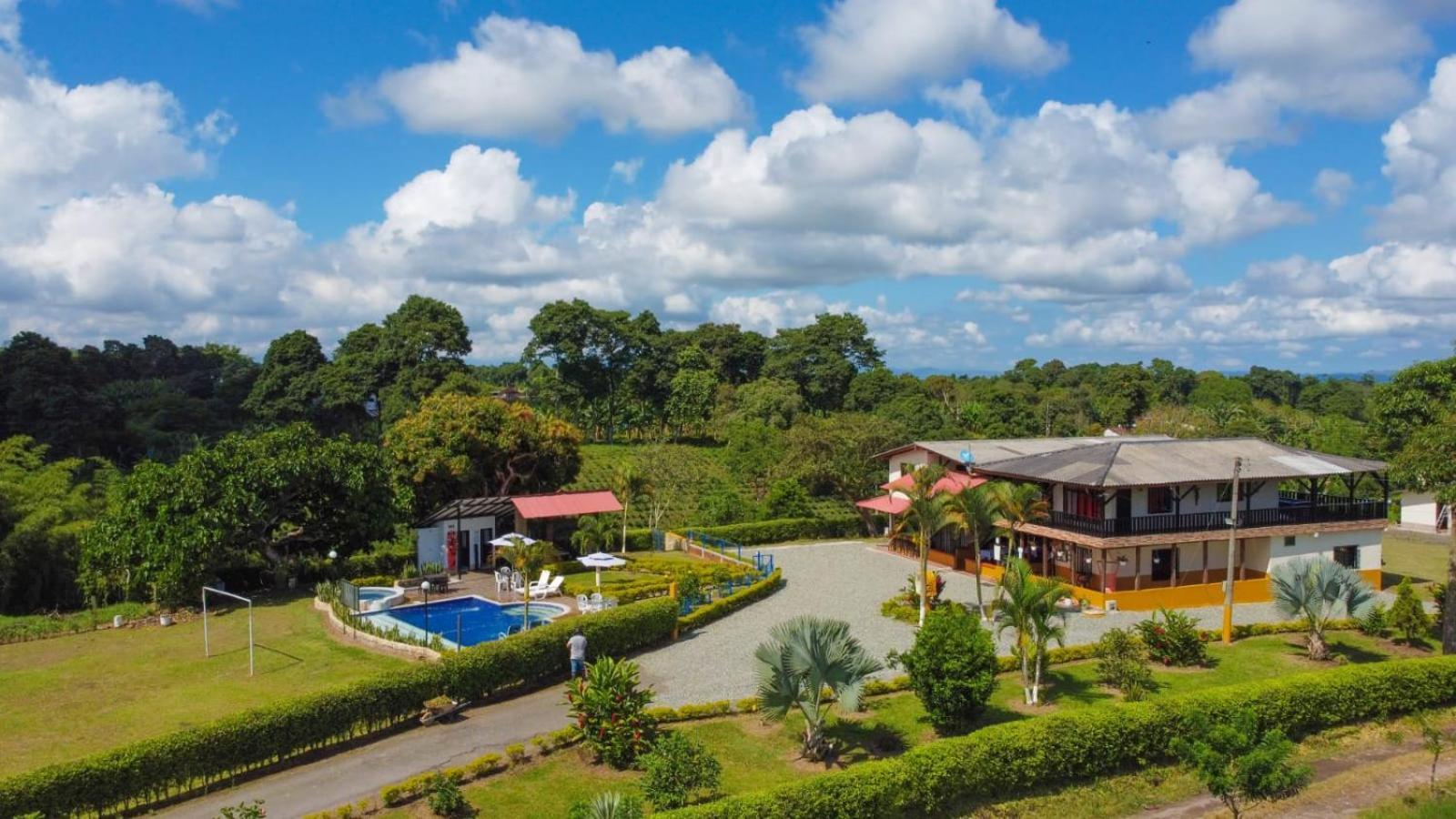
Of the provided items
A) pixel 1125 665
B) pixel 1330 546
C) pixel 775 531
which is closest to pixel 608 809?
pixel 1125 665

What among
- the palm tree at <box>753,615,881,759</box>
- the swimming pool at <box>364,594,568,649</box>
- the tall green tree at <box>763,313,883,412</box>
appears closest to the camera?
the palm tree at <box>753,615,881,759</box>

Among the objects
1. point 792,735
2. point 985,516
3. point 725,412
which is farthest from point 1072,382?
point 792,735

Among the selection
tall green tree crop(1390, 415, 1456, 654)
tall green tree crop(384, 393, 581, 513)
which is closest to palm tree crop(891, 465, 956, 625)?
tall green tree crop(1390, 415, 1456, 654)

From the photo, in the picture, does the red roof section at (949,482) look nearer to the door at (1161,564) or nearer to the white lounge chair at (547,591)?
the door at (1161,564)

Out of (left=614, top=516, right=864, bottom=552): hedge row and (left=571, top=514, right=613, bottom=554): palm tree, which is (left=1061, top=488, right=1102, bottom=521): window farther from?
(left=571, top=514, right=613, bottom=554): palm tree

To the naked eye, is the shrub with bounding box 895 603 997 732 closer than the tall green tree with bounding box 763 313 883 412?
Yes

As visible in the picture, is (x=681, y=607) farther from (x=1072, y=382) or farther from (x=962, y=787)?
(x=1072, y=382)

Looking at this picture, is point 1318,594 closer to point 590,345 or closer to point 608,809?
point 608,809
